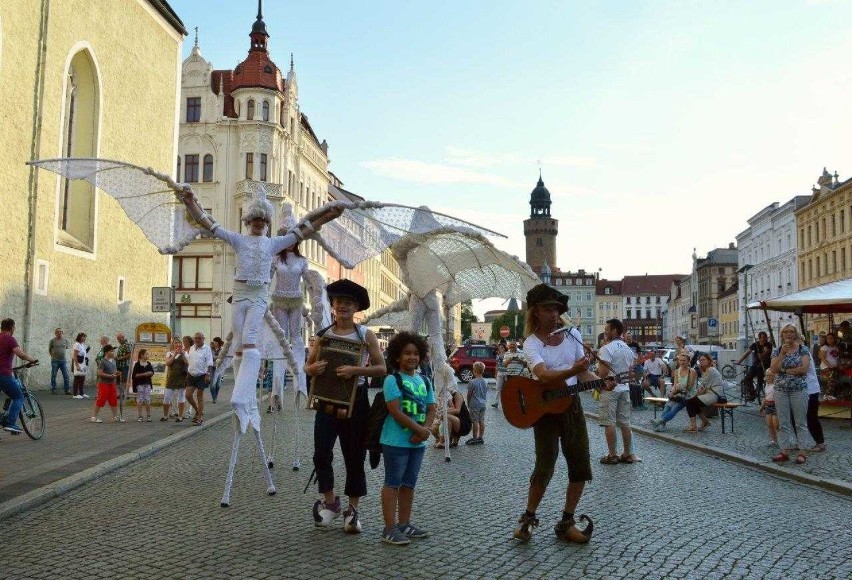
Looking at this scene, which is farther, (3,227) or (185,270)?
(185,270)

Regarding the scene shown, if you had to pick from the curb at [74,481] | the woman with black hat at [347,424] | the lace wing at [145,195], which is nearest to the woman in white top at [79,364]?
the curb at [74,481]

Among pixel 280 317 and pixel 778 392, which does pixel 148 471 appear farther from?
pixel 778 392

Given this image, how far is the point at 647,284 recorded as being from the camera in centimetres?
17925

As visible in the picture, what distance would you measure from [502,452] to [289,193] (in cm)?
4857

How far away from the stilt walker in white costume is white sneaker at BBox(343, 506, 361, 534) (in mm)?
1613

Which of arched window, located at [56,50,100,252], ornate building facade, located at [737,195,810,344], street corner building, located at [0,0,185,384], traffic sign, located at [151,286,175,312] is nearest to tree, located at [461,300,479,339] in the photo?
ornate building facade, located at [737,195,810,344]

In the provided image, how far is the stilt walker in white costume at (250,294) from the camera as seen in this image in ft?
27.2

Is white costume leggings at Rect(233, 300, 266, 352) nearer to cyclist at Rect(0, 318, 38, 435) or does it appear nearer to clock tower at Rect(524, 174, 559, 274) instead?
cyclist at Rect(0, 318, 38, 435)

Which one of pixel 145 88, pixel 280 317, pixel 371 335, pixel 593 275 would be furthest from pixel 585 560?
pixel 593 275

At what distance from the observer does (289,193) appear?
59.6 metres

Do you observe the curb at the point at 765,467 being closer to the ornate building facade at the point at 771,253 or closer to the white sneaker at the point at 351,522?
the white sneaker at the point at 351,522

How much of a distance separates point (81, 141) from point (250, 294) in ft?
84.6

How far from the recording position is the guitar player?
6.61 m

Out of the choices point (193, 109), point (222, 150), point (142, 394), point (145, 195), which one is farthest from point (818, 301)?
point (193, 109)
